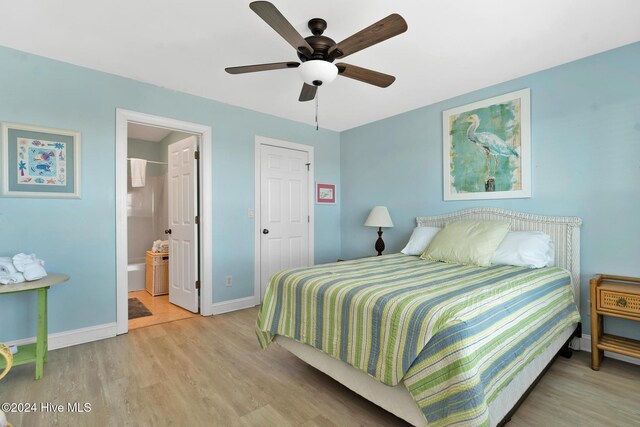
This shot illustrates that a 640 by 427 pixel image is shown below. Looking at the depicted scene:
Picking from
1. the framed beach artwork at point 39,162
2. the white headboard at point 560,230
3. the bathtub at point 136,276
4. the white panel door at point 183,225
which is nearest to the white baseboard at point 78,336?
the white panel door at point 183,225

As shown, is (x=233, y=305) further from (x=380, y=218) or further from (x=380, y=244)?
(x=380, y=218)

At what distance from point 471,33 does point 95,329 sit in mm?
3922

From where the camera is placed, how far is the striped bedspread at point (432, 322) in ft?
4.22

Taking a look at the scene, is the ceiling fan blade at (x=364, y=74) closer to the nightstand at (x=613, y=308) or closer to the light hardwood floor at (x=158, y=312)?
the nightstand at (x=613, y=308)

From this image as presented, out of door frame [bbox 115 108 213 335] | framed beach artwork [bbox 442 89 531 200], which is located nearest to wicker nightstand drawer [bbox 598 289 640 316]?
framed beach artwork [bbox 442 89 531 200]

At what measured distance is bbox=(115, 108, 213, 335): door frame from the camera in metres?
2.89

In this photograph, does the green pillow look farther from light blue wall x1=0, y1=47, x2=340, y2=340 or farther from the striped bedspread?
light blue wall x1=0, y1=47, x2=340, y2=340

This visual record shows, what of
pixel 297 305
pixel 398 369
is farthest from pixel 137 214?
pixel 398 369

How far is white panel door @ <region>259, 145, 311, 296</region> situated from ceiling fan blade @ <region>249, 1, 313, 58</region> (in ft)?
7.21

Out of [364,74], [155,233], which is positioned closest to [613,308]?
[364,74]

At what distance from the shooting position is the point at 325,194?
15.4 ft

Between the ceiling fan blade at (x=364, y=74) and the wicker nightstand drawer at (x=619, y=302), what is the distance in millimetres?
2124

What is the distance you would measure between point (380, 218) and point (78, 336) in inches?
128

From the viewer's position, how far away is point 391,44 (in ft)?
7.82
